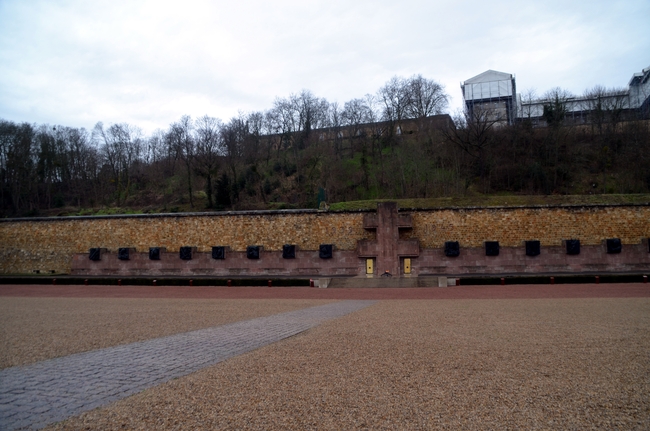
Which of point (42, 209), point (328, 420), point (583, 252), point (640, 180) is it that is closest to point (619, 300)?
point (583, 252)

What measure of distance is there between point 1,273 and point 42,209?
1902 centimetres

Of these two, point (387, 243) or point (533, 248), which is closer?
point (533, 248)

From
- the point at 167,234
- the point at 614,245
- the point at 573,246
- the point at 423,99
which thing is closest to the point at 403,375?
the point at 573,246

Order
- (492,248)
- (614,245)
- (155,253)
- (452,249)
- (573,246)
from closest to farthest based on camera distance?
(614,245), (573,246), (492,248), (452,249), (155,253)

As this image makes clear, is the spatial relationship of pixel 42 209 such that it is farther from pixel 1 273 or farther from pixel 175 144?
pixel 1 273

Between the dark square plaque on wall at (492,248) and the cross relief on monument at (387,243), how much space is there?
3.79m

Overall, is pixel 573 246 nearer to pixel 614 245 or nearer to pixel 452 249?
pixel 614 245

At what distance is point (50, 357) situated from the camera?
7695 millimetres

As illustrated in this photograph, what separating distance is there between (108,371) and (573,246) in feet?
84.5

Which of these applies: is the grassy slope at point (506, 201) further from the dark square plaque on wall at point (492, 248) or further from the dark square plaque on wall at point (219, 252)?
the dark square plaque on wall at point (219, 252)

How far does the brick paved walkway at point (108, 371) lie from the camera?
4980mm

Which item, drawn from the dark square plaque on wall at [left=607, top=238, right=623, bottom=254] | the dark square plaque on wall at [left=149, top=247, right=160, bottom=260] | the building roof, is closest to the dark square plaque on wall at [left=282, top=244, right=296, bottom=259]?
the dark square plaque on wall at [left=149, top=247, right=160, bottom=260]

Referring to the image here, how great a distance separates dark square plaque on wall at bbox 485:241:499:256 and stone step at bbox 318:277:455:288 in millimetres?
4731

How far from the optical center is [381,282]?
24469 mm
